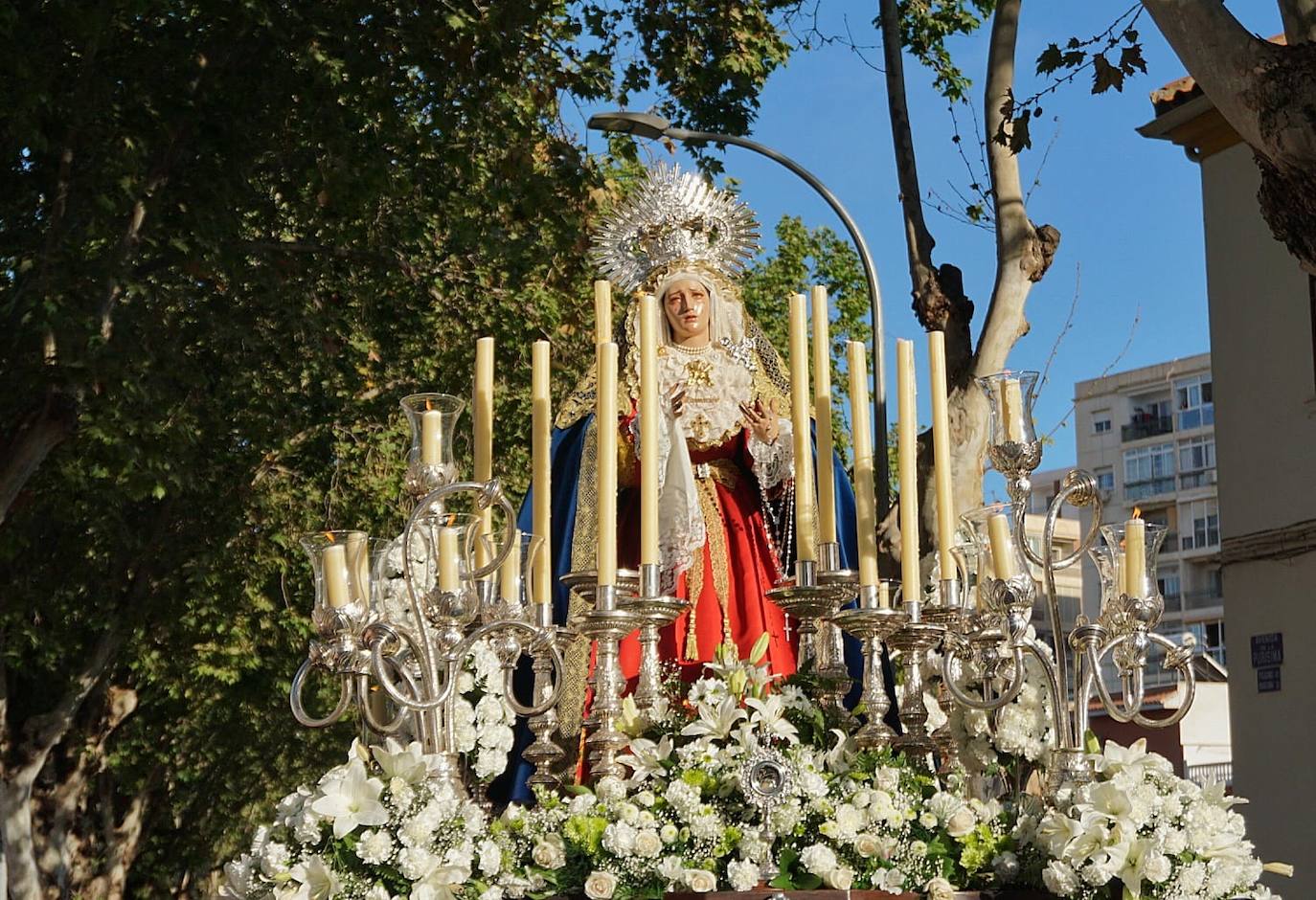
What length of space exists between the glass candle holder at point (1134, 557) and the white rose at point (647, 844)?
138 cm

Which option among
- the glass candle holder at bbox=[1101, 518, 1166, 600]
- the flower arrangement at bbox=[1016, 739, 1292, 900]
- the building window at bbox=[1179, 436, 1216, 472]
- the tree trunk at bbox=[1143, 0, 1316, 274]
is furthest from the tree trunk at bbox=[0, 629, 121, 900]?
the building window at bbox=[1179, 436, 1216, 472]

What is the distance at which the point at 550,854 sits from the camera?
13.7 feet

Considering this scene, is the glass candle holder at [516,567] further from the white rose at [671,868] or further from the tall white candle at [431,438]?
the white rose at [671,868]

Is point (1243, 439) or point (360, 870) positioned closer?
point (360, 870)

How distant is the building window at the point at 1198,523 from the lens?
210ft

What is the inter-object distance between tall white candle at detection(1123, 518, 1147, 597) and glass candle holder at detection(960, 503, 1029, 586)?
0.26 meters

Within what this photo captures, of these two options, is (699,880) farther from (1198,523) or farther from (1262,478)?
(1198,523)

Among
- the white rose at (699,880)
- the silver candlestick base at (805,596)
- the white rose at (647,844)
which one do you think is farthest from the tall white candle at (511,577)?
the white rose at (699,880)

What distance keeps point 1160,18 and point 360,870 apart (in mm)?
3658

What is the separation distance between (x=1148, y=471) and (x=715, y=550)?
62.3m

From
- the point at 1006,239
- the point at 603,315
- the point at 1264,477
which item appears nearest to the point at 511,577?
the point at 603,315

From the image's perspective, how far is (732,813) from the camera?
4.23 metres

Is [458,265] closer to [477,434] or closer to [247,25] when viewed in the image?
[247,25]

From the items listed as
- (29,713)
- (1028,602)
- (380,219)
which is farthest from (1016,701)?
(29,713)
